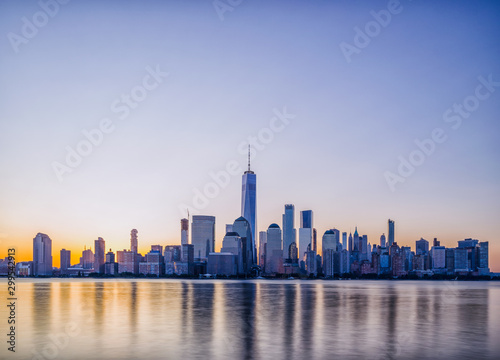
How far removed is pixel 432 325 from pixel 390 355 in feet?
85.3

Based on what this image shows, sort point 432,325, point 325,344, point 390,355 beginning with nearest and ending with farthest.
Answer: point 390,355 < point 325,344 < point 432,325

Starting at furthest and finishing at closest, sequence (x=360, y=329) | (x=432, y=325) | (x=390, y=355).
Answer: (x=432, y=325) → (x=360, y=329) → (x=390, y=355)

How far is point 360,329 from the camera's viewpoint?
59719mm

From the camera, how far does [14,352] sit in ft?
144

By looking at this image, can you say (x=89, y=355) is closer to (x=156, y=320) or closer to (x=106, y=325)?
(x=106, y=325)

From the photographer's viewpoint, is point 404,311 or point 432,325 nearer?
point 432,325

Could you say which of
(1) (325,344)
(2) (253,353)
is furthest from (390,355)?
(2) (253,353)

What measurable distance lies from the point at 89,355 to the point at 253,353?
15565mm

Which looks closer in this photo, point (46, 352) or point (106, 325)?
point (46, 352)

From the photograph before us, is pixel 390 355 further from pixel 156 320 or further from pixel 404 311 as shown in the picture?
pixel 404 311

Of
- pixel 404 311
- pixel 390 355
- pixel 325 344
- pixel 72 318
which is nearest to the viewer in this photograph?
pixel 390 355

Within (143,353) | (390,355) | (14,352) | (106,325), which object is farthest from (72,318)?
(390,355)

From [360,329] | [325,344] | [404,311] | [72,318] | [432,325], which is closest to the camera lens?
[325,344]

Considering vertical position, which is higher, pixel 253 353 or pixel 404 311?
pixel 253 353
